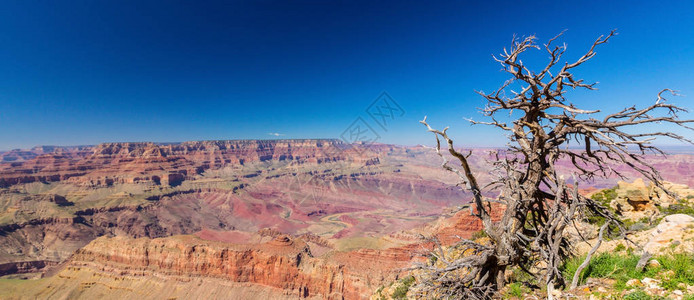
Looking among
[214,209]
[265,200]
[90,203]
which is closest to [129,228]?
[90,203]

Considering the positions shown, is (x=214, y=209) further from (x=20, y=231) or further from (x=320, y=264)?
(x=320, y=264)

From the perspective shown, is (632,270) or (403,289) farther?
(403,289)

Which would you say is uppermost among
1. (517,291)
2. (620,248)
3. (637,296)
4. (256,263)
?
(637,296)

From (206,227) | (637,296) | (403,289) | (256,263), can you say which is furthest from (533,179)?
(206,227)

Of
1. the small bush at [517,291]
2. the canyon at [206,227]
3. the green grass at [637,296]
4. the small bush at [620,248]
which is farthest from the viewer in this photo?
the canyon at [206,227]

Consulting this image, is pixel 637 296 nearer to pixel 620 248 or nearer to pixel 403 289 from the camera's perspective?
pixel 620 248

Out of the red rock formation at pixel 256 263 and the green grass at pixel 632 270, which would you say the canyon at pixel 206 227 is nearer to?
the red rock formation at pixel 256 263

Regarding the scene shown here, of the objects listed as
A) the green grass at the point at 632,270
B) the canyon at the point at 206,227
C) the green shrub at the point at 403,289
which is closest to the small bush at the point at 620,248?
the green grass at the point at 632,270
